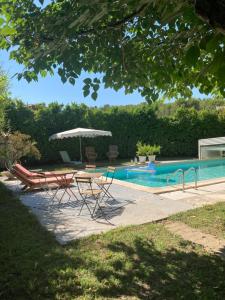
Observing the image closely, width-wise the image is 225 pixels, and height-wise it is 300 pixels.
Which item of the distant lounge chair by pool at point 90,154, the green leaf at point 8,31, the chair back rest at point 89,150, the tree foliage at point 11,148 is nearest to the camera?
the green leaf at point 8,31

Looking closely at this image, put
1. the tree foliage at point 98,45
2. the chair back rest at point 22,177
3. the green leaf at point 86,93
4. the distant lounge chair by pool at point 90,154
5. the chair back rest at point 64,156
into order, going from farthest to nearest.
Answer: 1. the distant lounge chair by pool at point 90,154
2. the chair back rest at point 64,156
3. the chair back rest at point 22,177
4. the green leaf at point 86,93
5. the tree foliage at point 98,45

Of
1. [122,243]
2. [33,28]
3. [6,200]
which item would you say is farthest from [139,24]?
[6,200]

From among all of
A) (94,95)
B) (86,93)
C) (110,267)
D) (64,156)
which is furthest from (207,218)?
(64,156)

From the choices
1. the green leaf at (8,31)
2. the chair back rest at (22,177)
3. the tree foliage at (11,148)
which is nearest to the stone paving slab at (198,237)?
the green leaf at (8,31)

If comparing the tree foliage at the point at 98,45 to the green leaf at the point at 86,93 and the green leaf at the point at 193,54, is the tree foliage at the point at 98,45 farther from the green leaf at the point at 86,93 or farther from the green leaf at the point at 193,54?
the green leaf at the point at 193,54

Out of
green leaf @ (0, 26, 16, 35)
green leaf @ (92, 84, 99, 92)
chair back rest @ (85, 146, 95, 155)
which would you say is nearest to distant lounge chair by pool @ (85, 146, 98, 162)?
chair back rest @ (85, 146, 95, 155)

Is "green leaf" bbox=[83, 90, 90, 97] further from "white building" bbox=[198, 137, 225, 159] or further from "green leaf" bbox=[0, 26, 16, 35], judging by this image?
"white building" bbox=[198, 137, 225, 159]

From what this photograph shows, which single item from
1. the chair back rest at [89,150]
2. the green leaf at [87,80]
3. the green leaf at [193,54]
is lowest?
the chair back rest at [89,150]

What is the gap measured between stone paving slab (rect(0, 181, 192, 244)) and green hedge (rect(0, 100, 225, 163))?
1013cm

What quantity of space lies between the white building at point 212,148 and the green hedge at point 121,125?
113 inches

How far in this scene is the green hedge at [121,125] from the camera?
19.2 m

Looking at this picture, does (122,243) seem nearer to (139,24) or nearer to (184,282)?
(184,282)

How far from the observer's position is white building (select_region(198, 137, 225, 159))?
773 inches

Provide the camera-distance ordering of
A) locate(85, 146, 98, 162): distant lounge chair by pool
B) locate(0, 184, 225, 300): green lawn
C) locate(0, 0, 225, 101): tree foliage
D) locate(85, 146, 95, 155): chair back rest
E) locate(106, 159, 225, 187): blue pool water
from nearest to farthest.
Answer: locate(0, 184, 225, 300): green lawn
locate(0, 0, 225, 101): tree foliage
locate(106, 159, 225, 187): blue pool water
locate(85, 146, 98, 162): distant lounge chair by pool
locate(85, 146, 95, 155): chair back rest
